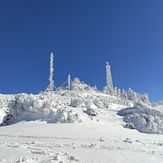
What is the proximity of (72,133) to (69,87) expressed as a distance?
120 metres

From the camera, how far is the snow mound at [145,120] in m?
43.1

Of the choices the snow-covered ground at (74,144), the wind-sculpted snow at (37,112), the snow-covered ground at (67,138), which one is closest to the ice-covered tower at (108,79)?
the snow-covered ground at (67,138)

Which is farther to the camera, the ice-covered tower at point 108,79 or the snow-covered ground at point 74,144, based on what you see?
the ice-covered tower at point 108,79

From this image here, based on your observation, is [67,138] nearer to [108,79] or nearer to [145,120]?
[145,120]

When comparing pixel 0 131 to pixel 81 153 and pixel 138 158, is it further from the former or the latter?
pixel 138 158

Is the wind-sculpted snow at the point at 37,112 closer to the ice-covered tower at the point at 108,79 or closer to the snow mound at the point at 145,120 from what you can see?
the snow mound at the point at 145,120

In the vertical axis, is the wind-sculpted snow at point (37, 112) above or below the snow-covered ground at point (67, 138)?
above

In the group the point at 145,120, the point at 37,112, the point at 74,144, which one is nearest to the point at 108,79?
the point at 145,120

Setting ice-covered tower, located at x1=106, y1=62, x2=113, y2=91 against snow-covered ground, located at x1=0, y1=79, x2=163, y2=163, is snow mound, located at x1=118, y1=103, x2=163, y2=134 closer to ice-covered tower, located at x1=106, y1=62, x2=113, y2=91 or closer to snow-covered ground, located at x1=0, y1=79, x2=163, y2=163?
snow-covered ground, located at x1=0, y1=79, x2=163, y2=163

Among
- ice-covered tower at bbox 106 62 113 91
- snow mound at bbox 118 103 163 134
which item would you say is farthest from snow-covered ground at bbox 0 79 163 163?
ice-covered tower at bbox 106 62 113 91

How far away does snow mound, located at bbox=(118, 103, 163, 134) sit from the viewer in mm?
43069

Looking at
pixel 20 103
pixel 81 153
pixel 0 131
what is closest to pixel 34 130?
pixel 0 131

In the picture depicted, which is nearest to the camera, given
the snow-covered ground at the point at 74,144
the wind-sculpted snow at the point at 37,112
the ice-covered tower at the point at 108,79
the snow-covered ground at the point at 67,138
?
the snow-covered ground at the point at 74,144

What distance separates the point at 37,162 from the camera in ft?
41.1
